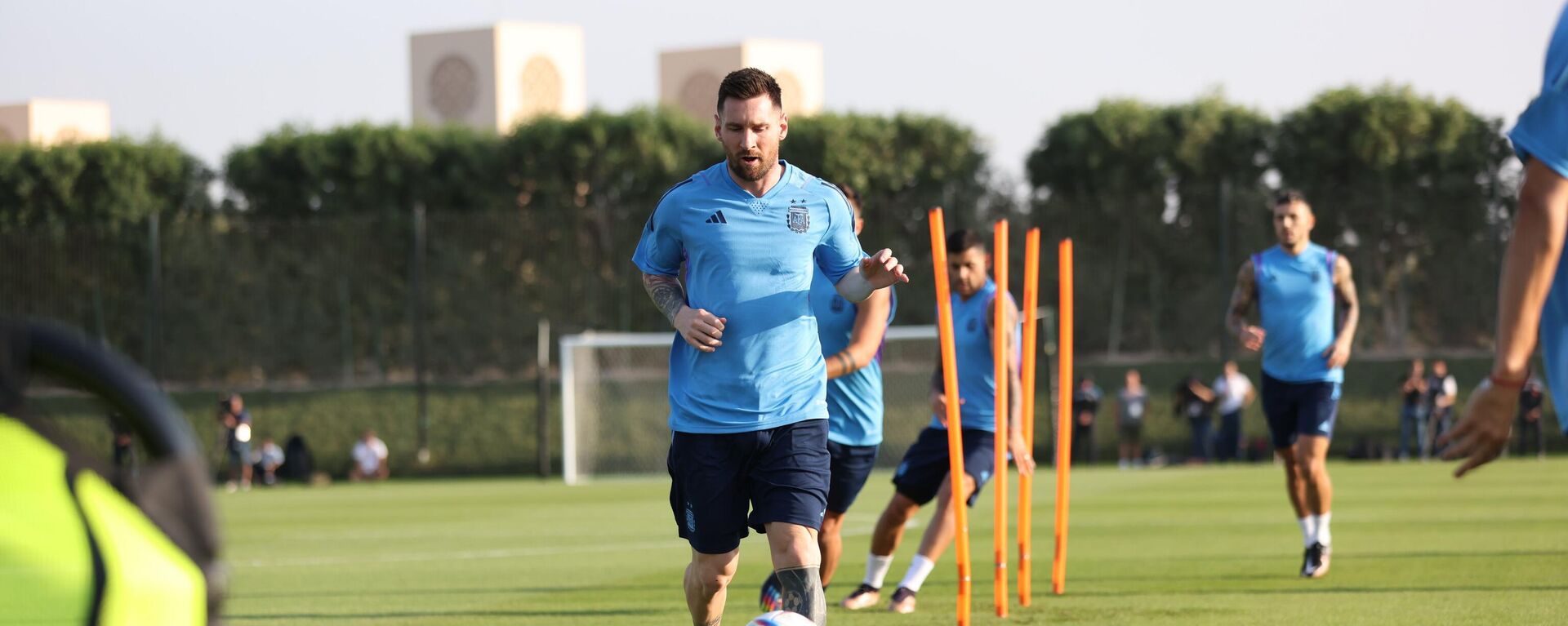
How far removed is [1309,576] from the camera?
959 centimetres

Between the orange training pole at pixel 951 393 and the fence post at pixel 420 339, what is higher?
the orange training pole at pixel 951 393

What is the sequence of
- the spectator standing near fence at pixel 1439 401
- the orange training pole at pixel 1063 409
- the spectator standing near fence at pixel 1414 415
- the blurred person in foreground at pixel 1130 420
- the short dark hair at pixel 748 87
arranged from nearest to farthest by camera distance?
the short dark hair at pixel 748 87 < the orange training pole at pixel 1063 409 < the spectator standing near fence at pixel 1439 401 < the spectator standing near fence at pixel 1414 415 < the blurred person in foreground at pixel 1130 420

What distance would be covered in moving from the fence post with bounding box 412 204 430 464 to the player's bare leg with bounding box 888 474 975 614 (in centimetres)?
2336

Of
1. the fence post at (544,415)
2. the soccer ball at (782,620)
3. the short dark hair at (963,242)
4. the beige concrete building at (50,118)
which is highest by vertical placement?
the beige concrete building at (50,118)

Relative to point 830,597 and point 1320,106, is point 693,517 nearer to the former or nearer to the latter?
point 830,597

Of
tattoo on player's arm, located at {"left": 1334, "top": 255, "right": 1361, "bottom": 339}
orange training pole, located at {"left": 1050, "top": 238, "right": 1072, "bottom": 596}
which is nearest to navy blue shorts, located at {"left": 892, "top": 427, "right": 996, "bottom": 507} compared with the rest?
orange training pole, located at {"left": 1050, "top": 238, "right": 1072, "bottom": 596}

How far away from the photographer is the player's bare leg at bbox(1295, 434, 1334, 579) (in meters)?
9.40

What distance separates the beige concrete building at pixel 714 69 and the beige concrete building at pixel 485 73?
175 inches

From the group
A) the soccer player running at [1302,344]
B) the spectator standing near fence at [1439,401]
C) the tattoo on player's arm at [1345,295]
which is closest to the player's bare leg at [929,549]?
the soccer player running at [1302,344]

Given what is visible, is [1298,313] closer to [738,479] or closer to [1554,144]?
[738,479]

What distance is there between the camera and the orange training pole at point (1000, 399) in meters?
Answer: 7.22

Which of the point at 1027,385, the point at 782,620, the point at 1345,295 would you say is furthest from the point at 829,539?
the point at 1345,295

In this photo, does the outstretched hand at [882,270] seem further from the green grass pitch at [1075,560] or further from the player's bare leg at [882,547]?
the player's bare leg at [882,547]

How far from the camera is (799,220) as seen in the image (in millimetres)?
5582
